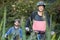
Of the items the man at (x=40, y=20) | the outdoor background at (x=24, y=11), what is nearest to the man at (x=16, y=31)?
the man at (x=40, y=20)

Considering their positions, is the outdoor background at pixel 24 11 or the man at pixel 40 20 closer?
the man at pixel 40 20

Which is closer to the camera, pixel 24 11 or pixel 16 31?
pixel 16 31

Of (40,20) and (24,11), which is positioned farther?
(24,11)

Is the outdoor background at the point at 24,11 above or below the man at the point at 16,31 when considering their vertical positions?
above

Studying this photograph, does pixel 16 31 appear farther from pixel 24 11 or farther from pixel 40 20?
pixel 24 11

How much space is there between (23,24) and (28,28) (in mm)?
68

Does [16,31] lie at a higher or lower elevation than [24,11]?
lower

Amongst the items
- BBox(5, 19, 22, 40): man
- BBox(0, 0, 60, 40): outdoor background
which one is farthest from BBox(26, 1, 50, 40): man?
BBox(0, 0, 60, 40): outdoor background

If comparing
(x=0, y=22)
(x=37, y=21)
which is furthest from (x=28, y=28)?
(x=0, y=22)

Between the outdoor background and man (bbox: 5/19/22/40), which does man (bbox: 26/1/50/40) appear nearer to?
man (bbox: 5/19/22/40)

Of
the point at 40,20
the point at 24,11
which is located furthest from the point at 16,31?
the point at 24,11

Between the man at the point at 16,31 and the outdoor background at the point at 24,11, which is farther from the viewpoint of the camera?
the outdoor background at the point at 24,11

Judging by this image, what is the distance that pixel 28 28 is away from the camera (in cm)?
288

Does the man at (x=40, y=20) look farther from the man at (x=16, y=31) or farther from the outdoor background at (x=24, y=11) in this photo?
the outdoor background at (x=24, y=11)
